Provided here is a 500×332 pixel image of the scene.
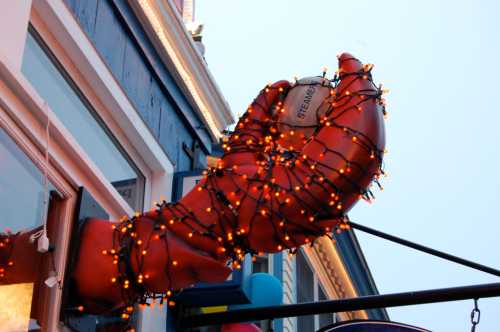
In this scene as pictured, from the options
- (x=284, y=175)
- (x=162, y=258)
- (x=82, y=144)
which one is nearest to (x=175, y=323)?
Result: (x=82, y=144)

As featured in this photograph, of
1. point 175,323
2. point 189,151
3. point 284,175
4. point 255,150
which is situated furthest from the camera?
point 189,151

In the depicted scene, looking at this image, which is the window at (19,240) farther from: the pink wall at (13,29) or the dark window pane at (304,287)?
the dark window pane at (304,287)

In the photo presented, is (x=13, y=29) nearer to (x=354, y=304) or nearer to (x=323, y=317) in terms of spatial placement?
(x=354, y=304)

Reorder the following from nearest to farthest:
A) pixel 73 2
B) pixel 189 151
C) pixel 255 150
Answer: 1. pixel 255 150
2. pixel 73 2
3. pixel 189 151

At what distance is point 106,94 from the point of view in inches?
293

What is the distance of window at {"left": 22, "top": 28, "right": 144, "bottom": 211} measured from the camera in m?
6.70

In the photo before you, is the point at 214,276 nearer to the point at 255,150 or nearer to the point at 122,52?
the point at 255,150

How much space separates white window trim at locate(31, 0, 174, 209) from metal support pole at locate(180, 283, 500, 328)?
1.48 meters

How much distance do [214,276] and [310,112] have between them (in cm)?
123

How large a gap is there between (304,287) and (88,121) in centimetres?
761

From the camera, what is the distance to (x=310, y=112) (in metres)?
5.66

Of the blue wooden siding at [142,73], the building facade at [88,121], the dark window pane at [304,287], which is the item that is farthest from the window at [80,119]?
the dark window pane at [304,287]

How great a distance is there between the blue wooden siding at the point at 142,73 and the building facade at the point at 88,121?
0.01 meters

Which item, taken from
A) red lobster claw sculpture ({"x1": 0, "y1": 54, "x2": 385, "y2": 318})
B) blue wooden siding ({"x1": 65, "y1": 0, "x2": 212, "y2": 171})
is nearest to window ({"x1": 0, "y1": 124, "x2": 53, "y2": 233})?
red lobster claw sculpture ({"x1": 0, "y1": 54, "x2": 385, "y2": 318})
